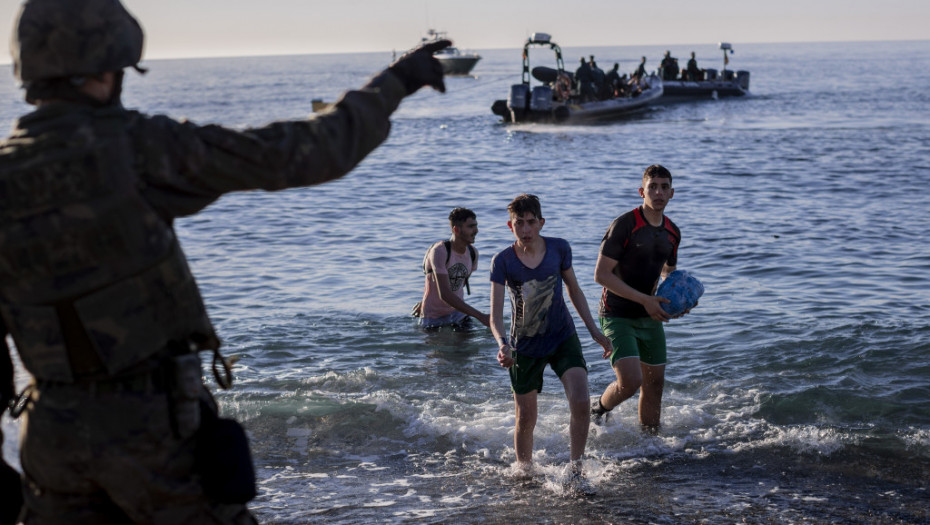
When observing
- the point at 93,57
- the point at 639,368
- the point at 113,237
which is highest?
the point at 93,57

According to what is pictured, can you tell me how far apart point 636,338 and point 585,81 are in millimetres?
36937

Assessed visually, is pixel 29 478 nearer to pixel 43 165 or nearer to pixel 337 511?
pixel 43 165

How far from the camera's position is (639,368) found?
7.14 m

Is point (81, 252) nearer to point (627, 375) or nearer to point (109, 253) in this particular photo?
point (109, 253)

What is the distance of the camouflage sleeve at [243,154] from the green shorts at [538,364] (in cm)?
389

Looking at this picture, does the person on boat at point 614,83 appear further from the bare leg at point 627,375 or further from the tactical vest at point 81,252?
the tactical vest at point 81,252

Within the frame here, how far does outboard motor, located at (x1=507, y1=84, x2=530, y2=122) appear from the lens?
42.9 metres

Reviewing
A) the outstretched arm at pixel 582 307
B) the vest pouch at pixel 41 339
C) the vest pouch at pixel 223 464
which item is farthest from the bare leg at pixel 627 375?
the vest pouch at pixel 41 339

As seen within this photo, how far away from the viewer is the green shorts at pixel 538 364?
6566 mm

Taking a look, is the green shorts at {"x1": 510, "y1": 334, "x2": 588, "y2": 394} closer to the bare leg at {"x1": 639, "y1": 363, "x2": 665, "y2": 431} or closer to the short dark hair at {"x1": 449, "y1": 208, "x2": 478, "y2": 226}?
the bare leg at {"x1": 639, "y1": 363, "x2": 665, "y2": 431}

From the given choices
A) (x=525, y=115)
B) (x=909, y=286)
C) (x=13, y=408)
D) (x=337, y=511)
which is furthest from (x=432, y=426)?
(x=525, y=115)

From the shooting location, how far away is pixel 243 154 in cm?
273

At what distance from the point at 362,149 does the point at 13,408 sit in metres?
1.35

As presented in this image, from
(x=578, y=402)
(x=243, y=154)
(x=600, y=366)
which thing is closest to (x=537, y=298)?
(x=578, y=402)
